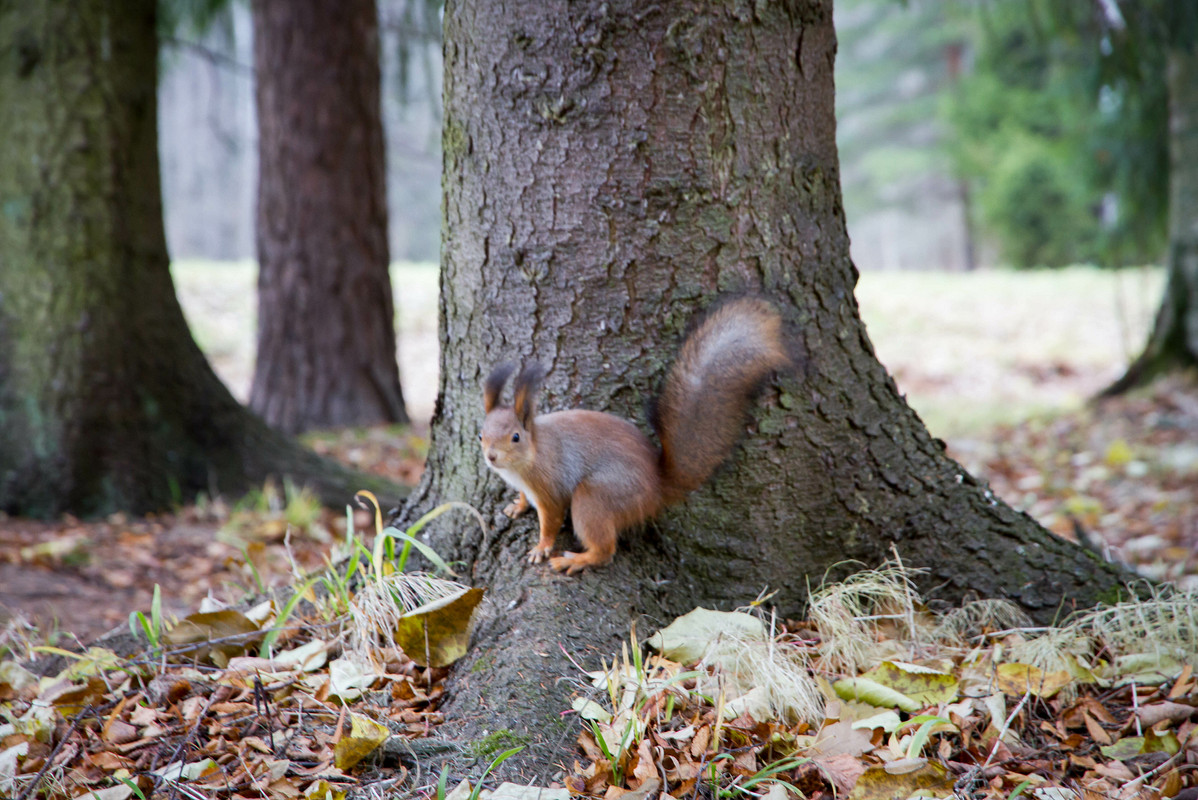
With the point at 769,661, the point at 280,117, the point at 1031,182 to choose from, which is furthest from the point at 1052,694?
the point at 1031,182

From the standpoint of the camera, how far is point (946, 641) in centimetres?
194

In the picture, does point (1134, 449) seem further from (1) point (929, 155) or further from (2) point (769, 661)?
(1) point (929, 155)

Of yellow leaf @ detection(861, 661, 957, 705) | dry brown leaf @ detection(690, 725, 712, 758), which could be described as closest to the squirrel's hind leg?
dry brown leaf @ detection(690, 725, 712, 758)

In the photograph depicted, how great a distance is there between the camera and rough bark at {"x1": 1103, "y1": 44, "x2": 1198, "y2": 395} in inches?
205

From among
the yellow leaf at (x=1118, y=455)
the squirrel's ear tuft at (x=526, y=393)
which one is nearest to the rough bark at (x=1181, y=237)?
the yellow leaf at (x=1118, y=455)

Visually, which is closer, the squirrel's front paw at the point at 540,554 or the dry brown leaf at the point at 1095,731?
the dry brown leaf at the point at 1095,731

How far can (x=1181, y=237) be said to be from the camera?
17.4 feet

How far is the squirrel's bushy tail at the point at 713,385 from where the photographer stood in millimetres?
1809

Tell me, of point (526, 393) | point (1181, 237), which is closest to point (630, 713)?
point (526, 393)

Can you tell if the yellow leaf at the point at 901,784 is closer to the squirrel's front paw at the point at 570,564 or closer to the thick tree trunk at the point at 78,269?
the squirrel's front paw at the point at 570,564

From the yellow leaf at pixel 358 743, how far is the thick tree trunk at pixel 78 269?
2.09 metres

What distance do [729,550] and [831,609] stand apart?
0.81 feet

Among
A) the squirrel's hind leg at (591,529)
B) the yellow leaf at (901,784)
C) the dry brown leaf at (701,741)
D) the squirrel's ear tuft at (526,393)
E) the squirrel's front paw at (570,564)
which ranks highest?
the squirrel's ear tuft at (526,393)

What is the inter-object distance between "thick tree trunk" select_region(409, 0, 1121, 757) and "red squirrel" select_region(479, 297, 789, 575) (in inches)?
2.4
